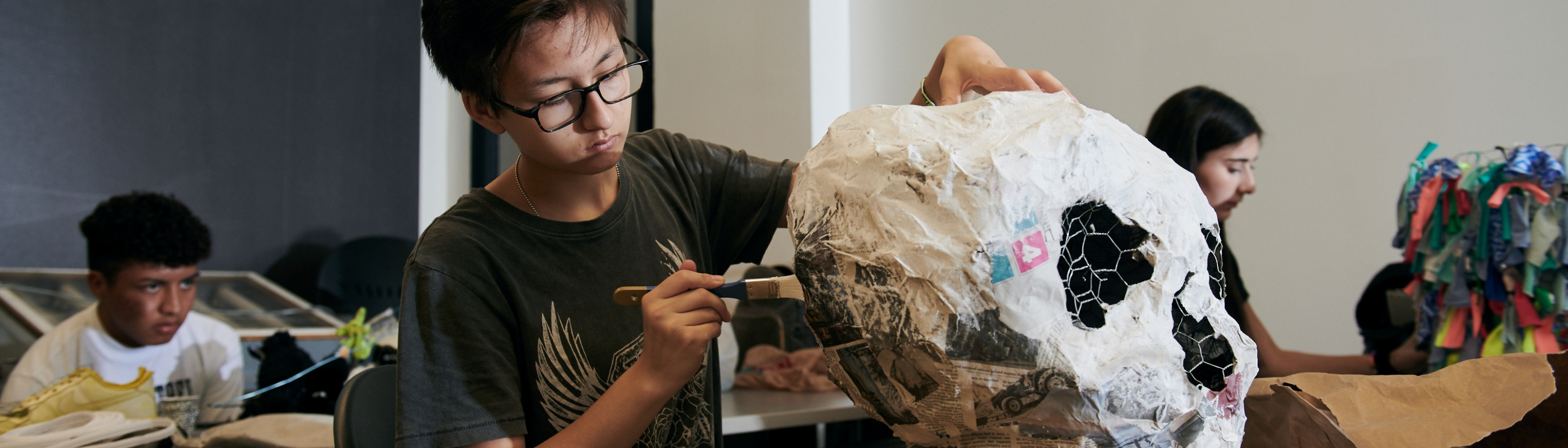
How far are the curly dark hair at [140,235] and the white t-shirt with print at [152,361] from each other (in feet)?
0.53

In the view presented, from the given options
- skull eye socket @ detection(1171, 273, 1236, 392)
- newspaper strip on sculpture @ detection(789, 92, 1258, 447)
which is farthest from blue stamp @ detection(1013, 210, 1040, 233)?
skull eye socket @ detection(1171, 273, 1236, 392)

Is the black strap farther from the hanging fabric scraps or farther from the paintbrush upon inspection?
the paintbrush

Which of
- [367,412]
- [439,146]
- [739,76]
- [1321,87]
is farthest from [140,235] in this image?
[1321,87]

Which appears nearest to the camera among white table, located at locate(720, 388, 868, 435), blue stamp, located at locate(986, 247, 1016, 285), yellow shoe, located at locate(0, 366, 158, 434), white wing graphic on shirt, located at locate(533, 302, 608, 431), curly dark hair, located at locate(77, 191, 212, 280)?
blue stamp, located at locate(986, 247, 1016, 285)

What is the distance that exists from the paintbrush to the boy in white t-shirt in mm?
2049

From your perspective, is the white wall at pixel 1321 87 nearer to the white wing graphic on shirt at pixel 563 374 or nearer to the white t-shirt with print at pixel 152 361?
the white wing graphic on shirt at pixel 563 374

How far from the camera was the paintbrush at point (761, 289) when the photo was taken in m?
0.69

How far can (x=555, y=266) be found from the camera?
2.78ft

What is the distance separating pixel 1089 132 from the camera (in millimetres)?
627

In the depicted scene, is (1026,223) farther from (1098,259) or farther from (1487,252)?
(1487,252)

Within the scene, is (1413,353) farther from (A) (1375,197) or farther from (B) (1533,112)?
(B) (1533,112)

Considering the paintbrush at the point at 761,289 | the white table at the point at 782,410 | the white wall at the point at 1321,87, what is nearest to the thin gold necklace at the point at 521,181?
the paintbrush at the point at 761,289

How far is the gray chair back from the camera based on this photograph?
938 millimetres

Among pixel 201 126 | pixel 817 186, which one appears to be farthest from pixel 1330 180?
pixel 201 126
